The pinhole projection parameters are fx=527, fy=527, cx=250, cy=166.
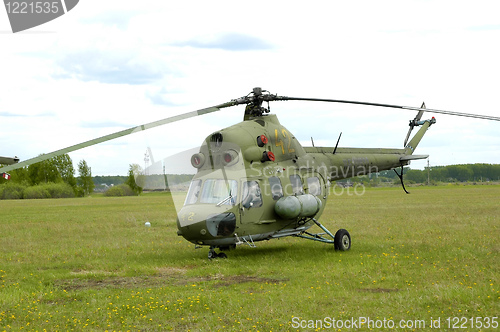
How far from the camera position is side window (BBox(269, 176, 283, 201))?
1567 cm

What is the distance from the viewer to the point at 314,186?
17.3 m

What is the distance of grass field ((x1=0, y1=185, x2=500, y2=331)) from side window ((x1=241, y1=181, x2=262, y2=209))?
1.67 meters

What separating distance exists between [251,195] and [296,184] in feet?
7.02

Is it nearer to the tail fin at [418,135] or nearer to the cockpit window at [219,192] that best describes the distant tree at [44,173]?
the tail fin at [418,135]

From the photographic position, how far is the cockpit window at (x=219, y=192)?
14.5 m

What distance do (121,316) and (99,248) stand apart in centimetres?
973

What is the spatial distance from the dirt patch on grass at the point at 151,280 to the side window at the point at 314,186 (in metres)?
4.89

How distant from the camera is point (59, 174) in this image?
401 feet

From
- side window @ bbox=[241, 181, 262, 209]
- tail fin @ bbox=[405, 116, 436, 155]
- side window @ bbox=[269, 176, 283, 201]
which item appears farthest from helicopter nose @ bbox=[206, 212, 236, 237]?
tail fin @ bbox=[405, 116, 436, 155]

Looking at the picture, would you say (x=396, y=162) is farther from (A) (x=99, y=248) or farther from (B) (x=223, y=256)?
(A) (x=99, y=248)

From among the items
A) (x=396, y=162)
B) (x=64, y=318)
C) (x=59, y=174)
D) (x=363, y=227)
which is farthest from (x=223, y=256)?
(x=59, y=174)
